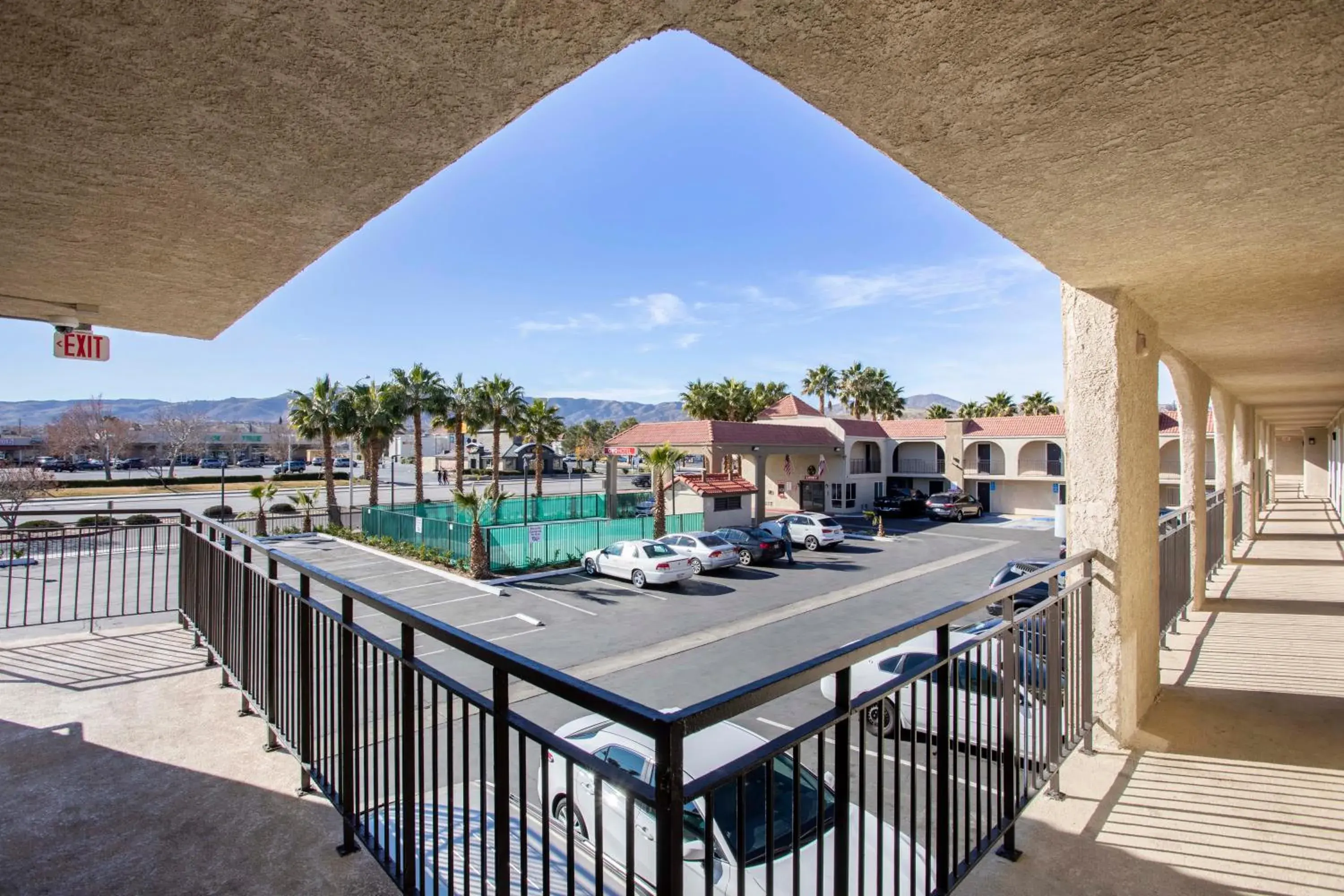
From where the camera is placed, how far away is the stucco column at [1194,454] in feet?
25.8

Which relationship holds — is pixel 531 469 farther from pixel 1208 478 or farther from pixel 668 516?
pixel 1208 478

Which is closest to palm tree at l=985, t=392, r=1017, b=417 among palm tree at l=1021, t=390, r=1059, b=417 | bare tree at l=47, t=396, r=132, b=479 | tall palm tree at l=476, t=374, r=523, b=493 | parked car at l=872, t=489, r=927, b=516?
palm tree at l=1021, t=390, r=1059, b=417

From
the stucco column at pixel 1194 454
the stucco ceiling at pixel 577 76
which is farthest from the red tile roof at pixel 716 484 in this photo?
the stucco ceiling at pixel 577 76

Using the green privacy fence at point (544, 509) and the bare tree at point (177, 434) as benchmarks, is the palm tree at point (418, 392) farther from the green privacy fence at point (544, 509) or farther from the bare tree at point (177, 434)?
the bare tree at point (177, 434)

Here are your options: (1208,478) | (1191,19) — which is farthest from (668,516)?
(1208,478)

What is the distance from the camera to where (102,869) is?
2.80 m

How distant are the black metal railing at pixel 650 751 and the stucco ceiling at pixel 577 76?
1.56m

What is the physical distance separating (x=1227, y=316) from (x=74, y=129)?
23.6 feet

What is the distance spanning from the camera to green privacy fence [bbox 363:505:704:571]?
19344 mm

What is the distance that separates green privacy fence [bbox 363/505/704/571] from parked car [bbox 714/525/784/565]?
3.13m

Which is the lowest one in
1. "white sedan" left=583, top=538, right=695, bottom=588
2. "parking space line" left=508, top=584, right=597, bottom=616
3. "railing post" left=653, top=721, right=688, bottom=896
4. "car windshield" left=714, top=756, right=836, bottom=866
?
"parking space line" left=508, top=584, right=597, bottom=616

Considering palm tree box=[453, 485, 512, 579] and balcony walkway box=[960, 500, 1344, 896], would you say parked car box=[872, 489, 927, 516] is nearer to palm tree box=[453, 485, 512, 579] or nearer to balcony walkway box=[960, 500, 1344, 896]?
palm tree box=[453, 485, 512, 579]

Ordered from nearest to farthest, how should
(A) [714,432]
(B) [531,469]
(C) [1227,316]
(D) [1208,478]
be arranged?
(C) [1227,316] → (A) [714,432] → (D) [1208,478] → (B) [531,469]

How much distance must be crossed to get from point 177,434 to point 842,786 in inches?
3033
